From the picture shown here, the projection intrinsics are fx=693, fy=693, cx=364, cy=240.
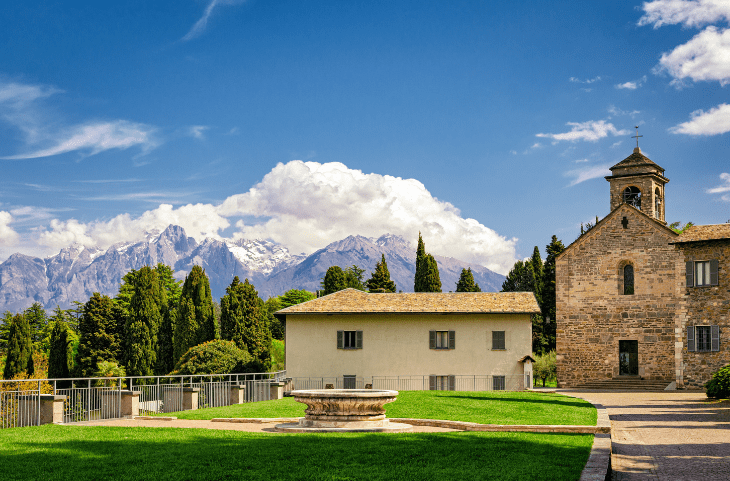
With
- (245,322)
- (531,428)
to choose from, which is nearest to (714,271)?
(531,428)

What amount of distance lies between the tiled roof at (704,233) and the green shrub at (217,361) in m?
22.4

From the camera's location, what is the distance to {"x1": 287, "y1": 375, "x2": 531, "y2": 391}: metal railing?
127ft

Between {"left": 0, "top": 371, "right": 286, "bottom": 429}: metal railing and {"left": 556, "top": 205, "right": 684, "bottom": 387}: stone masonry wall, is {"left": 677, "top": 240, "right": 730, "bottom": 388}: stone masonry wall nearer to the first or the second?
{"left": 556, "top": 205, "right": 684, "bottom": 387}: stone masonry wall

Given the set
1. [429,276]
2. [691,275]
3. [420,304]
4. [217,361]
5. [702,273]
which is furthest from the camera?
[429,276]

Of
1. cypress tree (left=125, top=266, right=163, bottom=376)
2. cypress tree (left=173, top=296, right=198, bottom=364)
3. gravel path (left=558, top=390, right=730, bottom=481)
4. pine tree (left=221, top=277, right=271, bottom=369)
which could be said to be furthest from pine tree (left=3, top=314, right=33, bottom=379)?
gravel path (left=558, top=390, right=730, bottom=481)

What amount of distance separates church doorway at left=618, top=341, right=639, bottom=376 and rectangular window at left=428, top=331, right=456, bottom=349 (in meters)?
9.45

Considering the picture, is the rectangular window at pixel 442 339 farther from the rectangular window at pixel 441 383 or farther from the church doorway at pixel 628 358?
the church doorway at pixel 628 358

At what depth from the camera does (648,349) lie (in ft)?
126

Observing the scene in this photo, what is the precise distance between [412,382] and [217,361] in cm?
1158

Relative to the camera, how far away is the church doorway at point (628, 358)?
129ft

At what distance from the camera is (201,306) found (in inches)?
1955

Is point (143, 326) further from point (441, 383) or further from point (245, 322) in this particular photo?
point (441, 383)

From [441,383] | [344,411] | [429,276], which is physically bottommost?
[441,383]

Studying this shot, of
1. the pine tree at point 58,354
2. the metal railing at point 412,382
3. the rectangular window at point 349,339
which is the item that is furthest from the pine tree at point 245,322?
the pine tree at point 58,354
